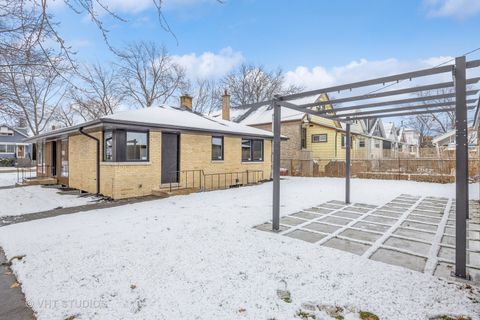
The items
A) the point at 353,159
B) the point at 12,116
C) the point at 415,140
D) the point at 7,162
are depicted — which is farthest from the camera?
the point at 415,140

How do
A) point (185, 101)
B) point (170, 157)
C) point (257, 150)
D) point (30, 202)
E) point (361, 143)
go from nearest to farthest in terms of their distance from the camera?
point (30, 202) < point (170, 157) < point (257, 150) < point (185, 101) < point (361, 143)

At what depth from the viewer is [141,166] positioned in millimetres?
9609

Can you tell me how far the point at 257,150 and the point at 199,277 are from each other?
39.4 feet

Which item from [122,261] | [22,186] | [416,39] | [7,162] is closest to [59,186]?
[22,186]

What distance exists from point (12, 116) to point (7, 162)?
87.8 ft

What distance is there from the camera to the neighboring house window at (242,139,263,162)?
14226mm

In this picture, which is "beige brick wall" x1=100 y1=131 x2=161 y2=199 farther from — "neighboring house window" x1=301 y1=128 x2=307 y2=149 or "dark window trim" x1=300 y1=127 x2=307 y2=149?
"neighboring house window" x1=301 y1=128 x2=307 y2=149

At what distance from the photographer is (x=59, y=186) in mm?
13281

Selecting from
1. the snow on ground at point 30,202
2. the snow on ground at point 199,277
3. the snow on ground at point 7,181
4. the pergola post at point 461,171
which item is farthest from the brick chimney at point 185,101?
the pergola post at point 461,171

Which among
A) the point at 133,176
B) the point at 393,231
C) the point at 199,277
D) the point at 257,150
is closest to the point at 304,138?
the point at 257,150

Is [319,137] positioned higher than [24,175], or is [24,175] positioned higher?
[319,137]

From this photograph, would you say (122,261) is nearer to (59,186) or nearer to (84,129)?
(84,129)
